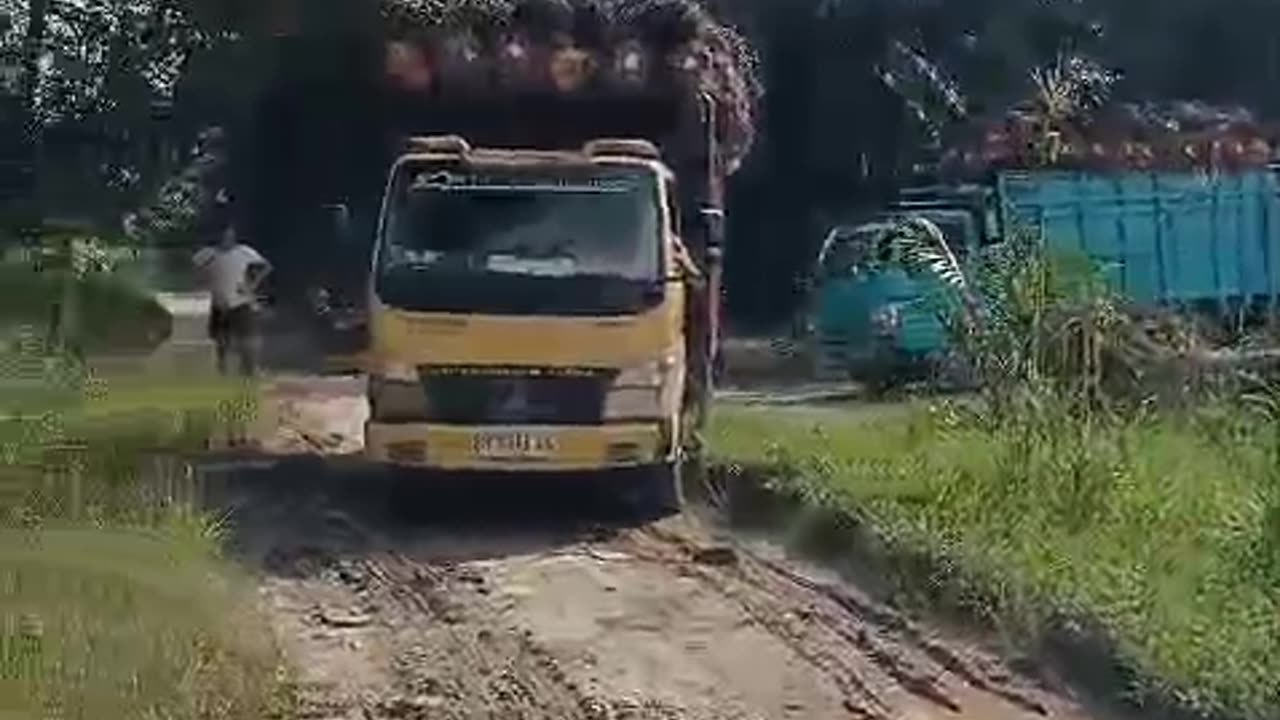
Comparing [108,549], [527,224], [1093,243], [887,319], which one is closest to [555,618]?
[108,549]

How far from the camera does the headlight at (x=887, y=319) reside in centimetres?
2348

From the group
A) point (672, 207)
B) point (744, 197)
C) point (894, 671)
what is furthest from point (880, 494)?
point (744, 197)

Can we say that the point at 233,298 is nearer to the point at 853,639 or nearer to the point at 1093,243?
the point at 1093,243

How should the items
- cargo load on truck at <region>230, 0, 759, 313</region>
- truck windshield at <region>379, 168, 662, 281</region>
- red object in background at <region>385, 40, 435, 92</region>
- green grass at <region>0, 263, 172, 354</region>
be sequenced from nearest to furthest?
truck windshield at <region>379, 168, 662, 281</region>, cargo load on truck at <region>230, 0, 759, 313</region>, red object in background at <region>385, 40, 435, 92</region>, green grass at <region>0, 263, 172, 354</region>

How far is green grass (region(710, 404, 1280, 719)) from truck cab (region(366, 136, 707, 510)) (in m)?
1.38

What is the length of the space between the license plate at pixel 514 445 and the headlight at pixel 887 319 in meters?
9.19

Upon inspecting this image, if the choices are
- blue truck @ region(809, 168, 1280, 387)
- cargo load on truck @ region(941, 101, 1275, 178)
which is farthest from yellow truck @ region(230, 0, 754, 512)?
cargo load on truck @ region(941, 101, 1275, 178)

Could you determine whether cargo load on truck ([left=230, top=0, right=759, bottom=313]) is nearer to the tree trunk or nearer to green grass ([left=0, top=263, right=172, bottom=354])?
green grass ([left=0, top=263, right=172, bottom=354])

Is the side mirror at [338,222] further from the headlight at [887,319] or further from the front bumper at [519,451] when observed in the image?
the headlight at [887,319]

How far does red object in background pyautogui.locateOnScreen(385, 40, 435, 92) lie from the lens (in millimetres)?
17094

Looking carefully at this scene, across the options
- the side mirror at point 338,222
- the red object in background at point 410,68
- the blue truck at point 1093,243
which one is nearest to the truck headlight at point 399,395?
the red object in background at point 410,68

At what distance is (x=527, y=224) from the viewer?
1523 cm

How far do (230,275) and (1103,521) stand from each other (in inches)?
420

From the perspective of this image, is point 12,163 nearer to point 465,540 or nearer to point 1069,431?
point 465,540
